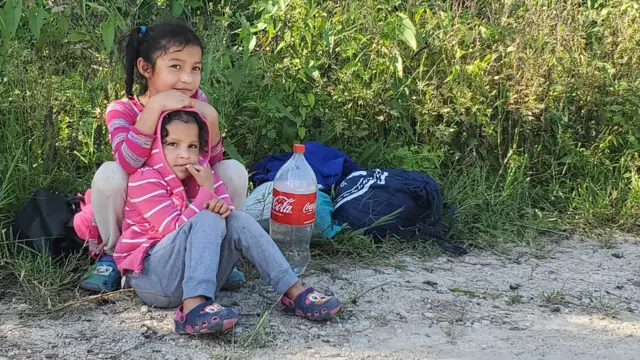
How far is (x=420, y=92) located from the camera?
204 inches

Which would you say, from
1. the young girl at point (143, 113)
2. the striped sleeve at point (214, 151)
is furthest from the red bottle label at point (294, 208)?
the striped sleeve at point (214, 151)

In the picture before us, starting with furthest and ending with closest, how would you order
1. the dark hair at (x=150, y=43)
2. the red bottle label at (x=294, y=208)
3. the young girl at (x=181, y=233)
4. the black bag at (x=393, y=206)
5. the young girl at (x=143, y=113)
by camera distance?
the black bag at (x=393, y=206), the red bottle label at (x=294, y=208), the dark hair at (x=150, y=43), the young girl at (x=143, y=113), the young girl at (x=181, y=233)

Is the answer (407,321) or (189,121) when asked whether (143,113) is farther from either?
(407,321)

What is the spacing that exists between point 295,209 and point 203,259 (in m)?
0.75

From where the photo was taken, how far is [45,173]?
164 inches

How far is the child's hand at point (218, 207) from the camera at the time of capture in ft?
10.3

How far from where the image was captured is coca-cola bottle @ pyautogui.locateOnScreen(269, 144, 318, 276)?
3.69 m

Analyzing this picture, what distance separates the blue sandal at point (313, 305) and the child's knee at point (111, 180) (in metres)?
0.85

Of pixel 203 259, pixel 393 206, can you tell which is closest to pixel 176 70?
pixel 203 259

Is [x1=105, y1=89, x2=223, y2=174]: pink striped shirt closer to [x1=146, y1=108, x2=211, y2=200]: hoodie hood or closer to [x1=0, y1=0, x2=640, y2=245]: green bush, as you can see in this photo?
[x1=146, y1=108, x2=211, y2=200]: hoodie hood

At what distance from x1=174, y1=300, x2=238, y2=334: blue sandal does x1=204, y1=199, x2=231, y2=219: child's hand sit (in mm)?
369

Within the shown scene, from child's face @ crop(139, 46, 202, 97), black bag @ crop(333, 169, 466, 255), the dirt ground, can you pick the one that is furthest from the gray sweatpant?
black bag @ crop(333, 169, 466, 255)

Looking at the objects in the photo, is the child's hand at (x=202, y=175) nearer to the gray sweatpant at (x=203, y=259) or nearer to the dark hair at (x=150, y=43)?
the gray sweatpant at (x=203, y=259)

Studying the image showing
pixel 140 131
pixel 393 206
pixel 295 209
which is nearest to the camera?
pixel 140 131
